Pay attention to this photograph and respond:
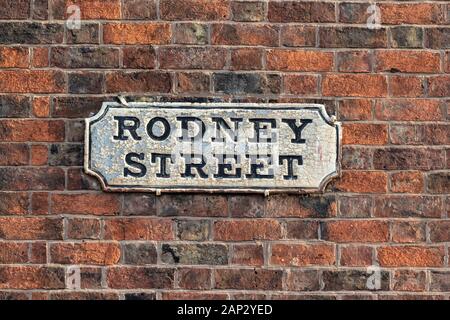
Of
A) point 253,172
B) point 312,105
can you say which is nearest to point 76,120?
point 253,172

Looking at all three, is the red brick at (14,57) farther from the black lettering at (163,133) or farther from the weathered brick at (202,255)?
the weathered brick at (202,255)

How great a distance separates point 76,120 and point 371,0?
1.17 metres

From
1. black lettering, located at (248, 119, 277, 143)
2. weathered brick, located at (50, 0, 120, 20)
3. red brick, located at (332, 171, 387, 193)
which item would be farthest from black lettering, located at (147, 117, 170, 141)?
red brick, located at (332, 171, 387, 193)

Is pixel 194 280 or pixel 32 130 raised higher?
pixel 32 130

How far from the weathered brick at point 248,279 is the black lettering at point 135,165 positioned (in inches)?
17.4

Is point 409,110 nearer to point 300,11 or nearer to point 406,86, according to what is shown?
point 406,86

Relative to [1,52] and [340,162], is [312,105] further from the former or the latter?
[1,52]

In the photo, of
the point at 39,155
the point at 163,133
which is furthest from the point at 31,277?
the point at 163,133

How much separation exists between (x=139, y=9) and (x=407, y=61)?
100 cm

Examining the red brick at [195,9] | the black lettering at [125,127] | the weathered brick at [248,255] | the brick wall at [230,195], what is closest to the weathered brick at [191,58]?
the brick wall at [230,195]

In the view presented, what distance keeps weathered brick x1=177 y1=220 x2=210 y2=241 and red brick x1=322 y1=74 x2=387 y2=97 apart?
0.66m

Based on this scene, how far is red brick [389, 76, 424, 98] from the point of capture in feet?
9.65

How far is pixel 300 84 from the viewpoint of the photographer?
2.93 m

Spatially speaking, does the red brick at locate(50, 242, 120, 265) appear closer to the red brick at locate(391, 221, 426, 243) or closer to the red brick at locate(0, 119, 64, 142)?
the red brick at locate(0, 119, 64, 142)
